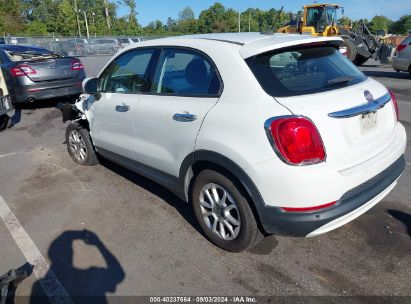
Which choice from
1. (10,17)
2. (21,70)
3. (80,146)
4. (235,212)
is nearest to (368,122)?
(235,212)

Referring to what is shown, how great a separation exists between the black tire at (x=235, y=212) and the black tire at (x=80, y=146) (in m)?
2.40

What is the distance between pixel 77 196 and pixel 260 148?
2.69 meters

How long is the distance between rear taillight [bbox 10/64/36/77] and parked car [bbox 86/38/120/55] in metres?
27.5

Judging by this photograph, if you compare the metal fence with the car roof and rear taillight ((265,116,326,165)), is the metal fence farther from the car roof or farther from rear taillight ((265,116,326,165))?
rear taillight ((265,116,326,165))

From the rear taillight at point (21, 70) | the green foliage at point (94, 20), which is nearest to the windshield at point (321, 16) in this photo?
the rear taillight at point (21, 70)

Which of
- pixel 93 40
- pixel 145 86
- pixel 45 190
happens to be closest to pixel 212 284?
pixel 145 86

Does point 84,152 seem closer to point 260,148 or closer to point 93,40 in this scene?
point 260,148

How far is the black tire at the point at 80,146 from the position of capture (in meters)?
5.23

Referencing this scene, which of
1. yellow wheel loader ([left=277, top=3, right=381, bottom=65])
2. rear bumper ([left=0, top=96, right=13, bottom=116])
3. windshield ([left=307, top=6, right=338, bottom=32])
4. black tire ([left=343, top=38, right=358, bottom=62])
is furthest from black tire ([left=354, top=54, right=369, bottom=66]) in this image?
rear bumper ([left=0, top=96, right=13, bottom=116])

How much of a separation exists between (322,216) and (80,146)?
383 cm

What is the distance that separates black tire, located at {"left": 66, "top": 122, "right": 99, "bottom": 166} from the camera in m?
5.23

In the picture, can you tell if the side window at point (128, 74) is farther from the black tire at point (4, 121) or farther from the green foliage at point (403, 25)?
the green foliage at point (403, 25)

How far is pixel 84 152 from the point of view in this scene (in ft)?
17.7

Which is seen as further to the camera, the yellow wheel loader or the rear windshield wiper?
the yellow wheel loader
